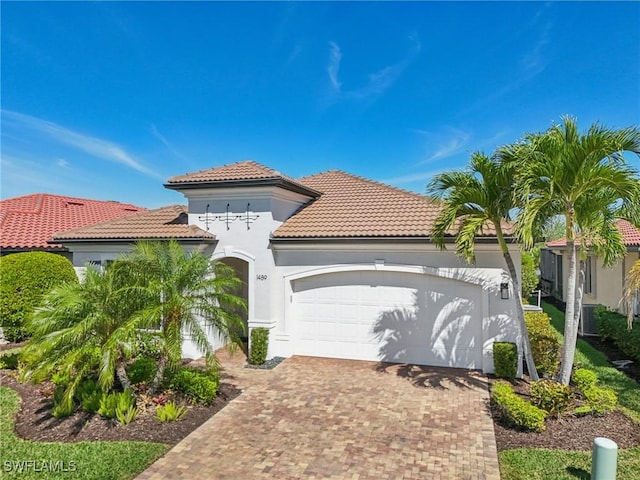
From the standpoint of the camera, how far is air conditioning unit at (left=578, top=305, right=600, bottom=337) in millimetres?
15422

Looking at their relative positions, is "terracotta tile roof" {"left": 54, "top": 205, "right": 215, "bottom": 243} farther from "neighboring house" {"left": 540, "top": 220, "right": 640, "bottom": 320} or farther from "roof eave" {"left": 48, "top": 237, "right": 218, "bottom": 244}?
"neighboring house" {"left": 540, "top": 220, "right": 640, "bottom": 320}

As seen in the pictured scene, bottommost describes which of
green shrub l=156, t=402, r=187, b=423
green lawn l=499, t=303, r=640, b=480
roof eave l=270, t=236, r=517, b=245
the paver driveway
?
the paver driveway

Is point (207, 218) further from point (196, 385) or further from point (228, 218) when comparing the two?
point (196, 385)

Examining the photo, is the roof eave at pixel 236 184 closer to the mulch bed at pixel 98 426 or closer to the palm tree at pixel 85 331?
the palm tree at pixel 85 331

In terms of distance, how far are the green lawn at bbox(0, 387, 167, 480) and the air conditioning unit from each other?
15.9 m

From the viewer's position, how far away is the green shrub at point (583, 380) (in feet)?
27.6

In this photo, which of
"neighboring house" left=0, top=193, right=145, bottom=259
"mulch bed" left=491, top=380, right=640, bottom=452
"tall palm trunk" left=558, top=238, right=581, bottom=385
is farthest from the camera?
"neighboring house" left=0, top=193, right=145, bottom=259

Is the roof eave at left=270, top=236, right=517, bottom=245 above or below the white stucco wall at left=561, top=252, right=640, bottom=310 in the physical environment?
above

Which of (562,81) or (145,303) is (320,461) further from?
(562,81)

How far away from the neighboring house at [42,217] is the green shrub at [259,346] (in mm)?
9633

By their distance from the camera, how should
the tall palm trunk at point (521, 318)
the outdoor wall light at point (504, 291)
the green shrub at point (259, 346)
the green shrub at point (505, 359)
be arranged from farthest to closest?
the green shrub at point (259, 346), the outdoor wall light at point (504, 291), the green shrub at point (505, 359), the tall palm trunk at point (521, 318)

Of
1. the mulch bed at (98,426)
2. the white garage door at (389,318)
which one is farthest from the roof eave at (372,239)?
the mulch bed at (98,426)

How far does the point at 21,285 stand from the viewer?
14.6 metres

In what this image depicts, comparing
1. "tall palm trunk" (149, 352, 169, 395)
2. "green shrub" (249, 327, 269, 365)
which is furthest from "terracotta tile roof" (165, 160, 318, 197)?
"tall palm trunk" (149, 352, 169, 395)
